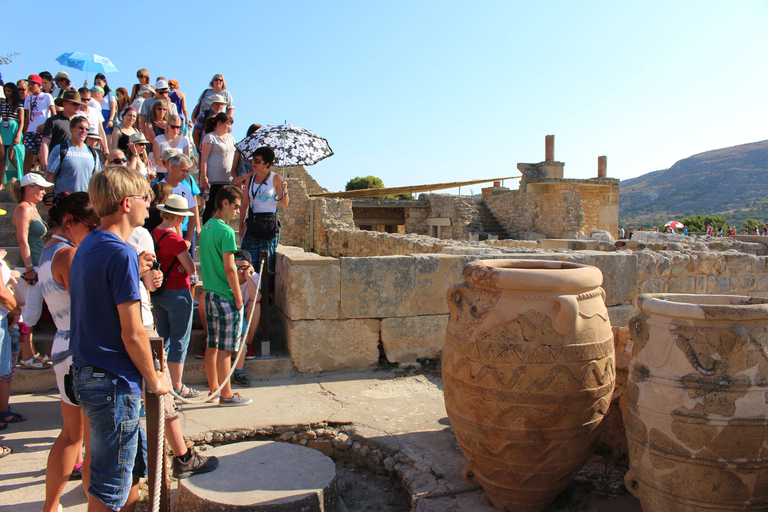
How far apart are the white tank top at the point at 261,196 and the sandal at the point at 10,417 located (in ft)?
8.42

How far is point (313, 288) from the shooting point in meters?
4.80

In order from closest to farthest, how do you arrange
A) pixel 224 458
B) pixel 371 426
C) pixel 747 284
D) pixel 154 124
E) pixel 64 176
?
pixel 224 458 < pixel 371 426 < pixel 64 176 < pixel 747 284 < pixel 154 124

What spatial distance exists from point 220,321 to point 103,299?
1939mm

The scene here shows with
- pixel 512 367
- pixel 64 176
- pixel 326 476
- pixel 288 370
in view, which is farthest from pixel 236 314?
pixel 64 176

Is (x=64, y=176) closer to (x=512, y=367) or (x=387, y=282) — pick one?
(x=387, y=282)

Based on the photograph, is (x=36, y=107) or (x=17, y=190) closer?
(x=17, y=190)

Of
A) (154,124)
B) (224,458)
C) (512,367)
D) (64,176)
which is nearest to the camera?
(512,367)

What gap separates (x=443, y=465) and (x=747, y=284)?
215 inches

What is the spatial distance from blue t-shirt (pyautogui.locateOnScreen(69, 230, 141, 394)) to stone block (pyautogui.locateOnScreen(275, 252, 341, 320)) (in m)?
2.57

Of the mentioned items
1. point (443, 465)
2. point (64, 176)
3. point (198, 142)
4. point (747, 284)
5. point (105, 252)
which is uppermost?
point (198, 142)

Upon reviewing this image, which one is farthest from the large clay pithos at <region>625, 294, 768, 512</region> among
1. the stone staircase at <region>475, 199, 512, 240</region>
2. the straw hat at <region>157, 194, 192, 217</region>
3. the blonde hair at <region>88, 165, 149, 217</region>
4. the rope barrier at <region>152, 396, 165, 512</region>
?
the stone staircase at <region>475, 199, 512, 240</region>

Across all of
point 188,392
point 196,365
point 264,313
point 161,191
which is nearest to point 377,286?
point 264,313

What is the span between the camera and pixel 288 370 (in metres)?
4.84

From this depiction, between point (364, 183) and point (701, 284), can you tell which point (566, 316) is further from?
point (364, 183)
